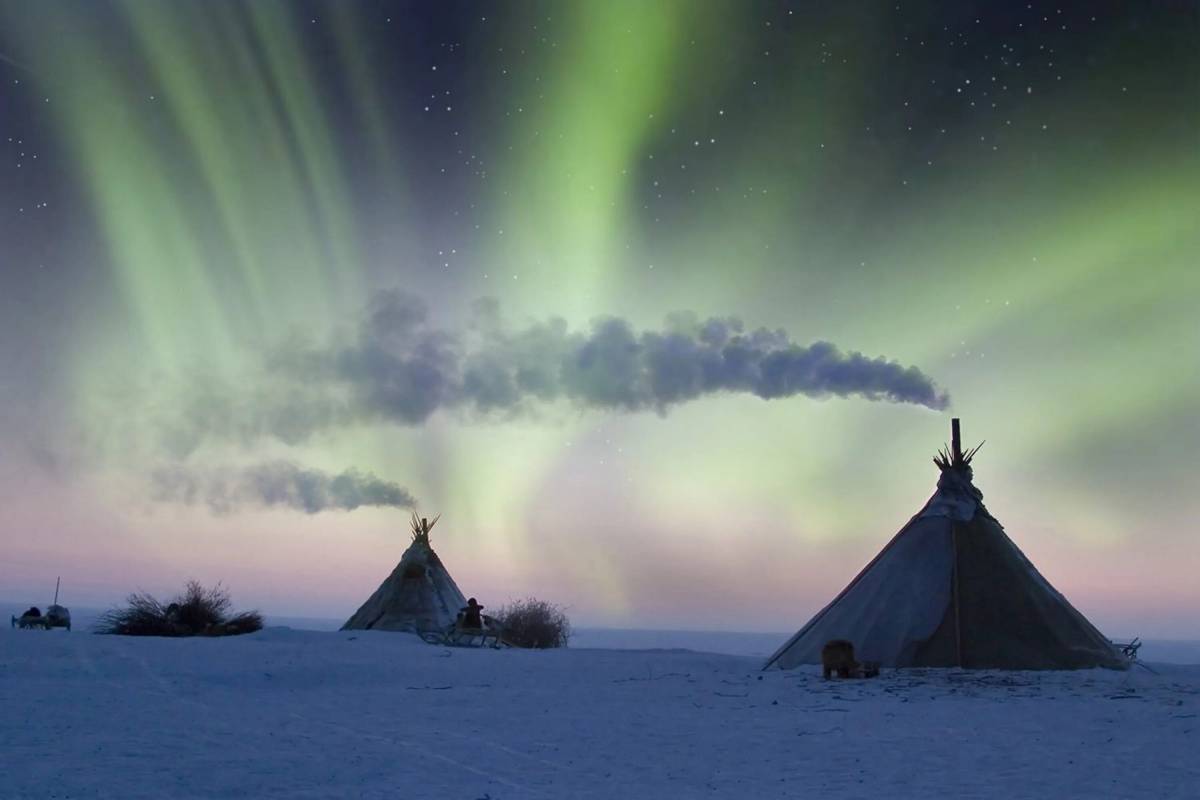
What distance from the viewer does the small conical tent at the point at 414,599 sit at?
29.4 m

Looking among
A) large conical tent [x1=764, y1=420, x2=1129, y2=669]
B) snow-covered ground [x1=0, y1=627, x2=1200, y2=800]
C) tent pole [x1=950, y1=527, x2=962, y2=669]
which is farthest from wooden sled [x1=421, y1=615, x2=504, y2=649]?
tent pole [x1=950, y1=527, x2=962, y2=669]

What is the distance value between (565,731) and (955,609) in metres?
8.78

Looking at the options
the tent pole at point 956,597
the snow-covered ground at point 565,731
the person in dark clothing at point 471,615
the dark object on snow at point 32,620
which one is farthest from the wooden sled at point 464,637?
the tent pole at point 956,597

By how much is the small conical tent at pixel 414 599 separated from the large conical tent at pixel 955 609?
1435 cm

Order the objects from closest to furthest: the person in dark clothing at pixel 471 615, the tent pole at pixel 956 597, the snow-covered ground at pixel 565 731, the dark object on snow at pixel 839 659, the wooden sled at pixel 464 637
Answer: the snow-covered ground at pixel 565 731
the dark object on snow at pixel 839 659
the tent pole at pixel 956 597
the wooden sled at pixel 464 637
the person in dark clothing at pixel 471 615

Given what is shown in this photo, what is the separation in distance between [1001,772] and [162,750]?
735 centimetres

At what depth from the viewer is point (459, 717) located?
38.1ft

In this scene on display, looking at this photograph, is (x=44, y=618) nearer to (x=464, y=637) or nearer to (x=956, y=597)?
(x=464, y=637)

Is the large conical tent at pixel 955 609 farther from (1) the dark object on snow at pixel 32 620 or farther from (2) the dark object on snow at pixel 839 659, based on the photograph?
(1) the dark object on snow at pixel 32 620

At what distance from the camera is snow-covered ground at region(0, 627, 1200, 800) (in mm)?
7805

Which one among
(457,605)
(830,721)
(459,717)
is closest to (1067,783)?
(830,721)

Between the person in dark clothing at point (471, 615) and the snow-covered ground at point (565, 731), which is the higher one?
the person in dark clothing at point (471, 615)

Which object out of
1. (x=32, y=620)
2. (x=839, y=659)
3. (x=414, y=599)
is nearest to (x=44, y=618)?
(x=32, y=620)

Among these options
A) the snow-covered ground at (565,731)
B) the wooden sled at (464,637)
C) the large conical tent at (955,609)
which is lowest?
the snow-covered ground at (565,731)
